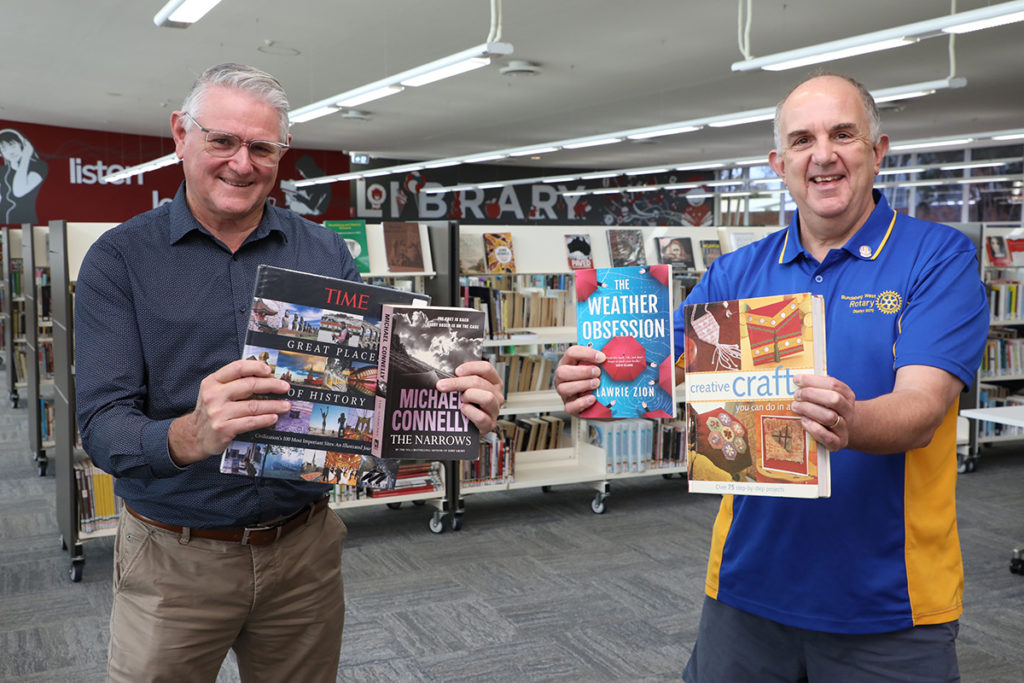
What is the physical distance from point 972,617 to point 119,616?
355cm

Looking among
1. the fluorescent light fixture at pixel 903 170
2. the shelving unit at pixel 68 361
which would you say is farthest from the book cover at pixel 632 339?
the fluorescent light fixture at pixel 903 170

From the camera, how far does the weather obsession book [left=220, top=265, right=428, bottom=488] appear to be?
4.42 ft

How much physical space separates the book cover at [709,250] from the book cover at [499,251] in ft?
4.75

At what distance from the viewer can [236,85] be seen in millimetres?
1500

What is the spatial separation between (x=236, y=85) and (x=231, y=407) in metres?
0.60

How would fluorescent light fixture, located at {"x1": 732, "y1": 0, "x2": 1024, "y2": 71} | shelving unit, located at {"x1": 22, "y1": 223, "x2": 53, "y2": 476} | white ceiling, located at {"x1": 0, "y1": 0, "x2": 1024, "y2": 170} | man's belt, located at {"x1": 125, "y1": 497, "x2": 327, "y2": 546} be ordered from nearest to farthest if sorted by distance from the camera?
man's belt, located at {"x1": 125, "y1": 497, "x2": 327, "y2": 546} < fluorescent light fixture, located at {"x1": 732, "y1": 0, "x2": 1024, "y2": 71} < shelving unit, located at {"x1": 22, "y1": 223, "x2": 53, "y2": 476} < white ceiling, located at {"x1": 0, "y1": 0, "x2": 1024, "y2": 170}

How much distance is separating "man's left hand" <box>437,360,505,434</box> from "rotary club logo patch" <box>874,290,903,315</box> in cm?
64

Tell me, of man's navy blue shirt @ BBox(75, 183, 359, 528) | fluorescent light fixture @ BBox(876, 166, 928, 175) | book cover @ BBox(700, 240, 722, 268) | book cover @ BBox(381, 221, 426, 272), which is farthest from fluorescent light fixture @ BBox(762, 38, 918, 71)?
fluorescent light fixture @ BBox(876, 166, 928, 175)

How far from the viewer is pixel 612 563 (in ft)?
14.5

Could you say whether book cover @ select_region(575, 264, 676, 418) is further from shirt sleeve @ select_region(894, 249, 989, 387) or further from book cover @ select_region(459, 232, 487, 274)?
book cover @ select_region(459, 232, 487, 274)

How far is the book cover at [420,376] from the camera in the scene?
4.59 ft

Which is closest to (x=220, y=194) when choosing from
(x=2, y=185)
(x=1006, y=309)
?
(x=1006, y=309)

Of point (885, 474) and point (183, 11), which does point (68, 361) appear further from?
point (885, 474)

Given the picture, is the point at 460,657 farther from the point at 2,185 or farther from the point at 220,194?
the point at 2,185
